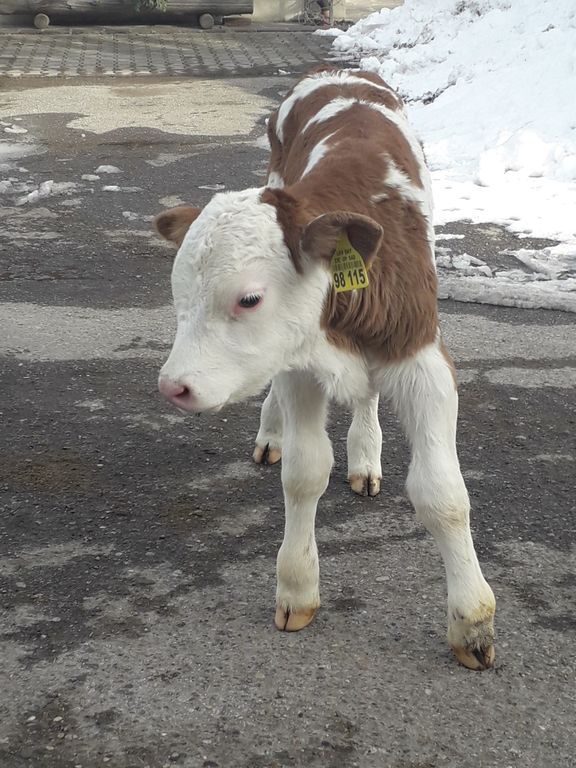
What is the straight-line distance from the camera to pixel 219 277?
9.68 ft

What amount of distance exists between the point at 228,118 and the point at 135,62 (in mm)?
4068

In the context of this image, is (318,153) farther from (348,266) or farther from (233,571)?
(233,571)

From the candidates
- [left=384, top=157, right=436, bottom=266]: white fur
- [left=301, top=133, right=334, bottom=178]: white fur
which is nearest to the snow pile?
[left=301, top=133, right=334, bottom=178]: white fur

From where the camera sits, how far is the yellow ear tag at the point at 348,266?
3.07 meters

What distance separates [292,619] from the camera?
361 cm

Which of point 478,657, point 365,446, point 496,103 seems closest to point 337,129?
point 365,446

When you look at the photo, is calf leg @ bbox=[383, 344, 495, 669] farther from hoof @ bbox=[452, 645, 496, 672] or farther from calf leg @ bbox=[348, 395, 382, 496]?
calf leg @ bbox=[348, 395, 382, 496]

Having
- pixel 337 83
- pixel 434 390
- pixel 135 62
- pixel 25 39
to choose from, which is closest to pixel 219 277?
pixel 434 390

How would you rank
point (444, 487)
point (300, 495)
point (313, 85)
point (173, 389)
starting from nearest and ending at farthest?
Result: 1. point (173, 389)
2. point (444, 487)
3. point (300, 495)
4. point (313, 85)

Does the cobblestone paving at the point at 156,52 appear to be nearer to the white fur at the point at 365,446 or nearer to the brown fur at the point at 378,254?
the white fur at the point at 365,446

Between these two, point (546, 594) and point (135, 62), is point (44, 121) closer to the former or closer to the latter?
point (135, 62)

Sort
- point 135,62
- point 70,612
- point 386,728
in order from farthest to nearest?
point 135,62, point 70,612, point 386,728

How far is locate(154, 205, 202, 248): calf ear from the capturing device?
3.27 metres

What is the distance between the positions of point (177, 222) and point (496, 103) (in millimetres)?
7816
